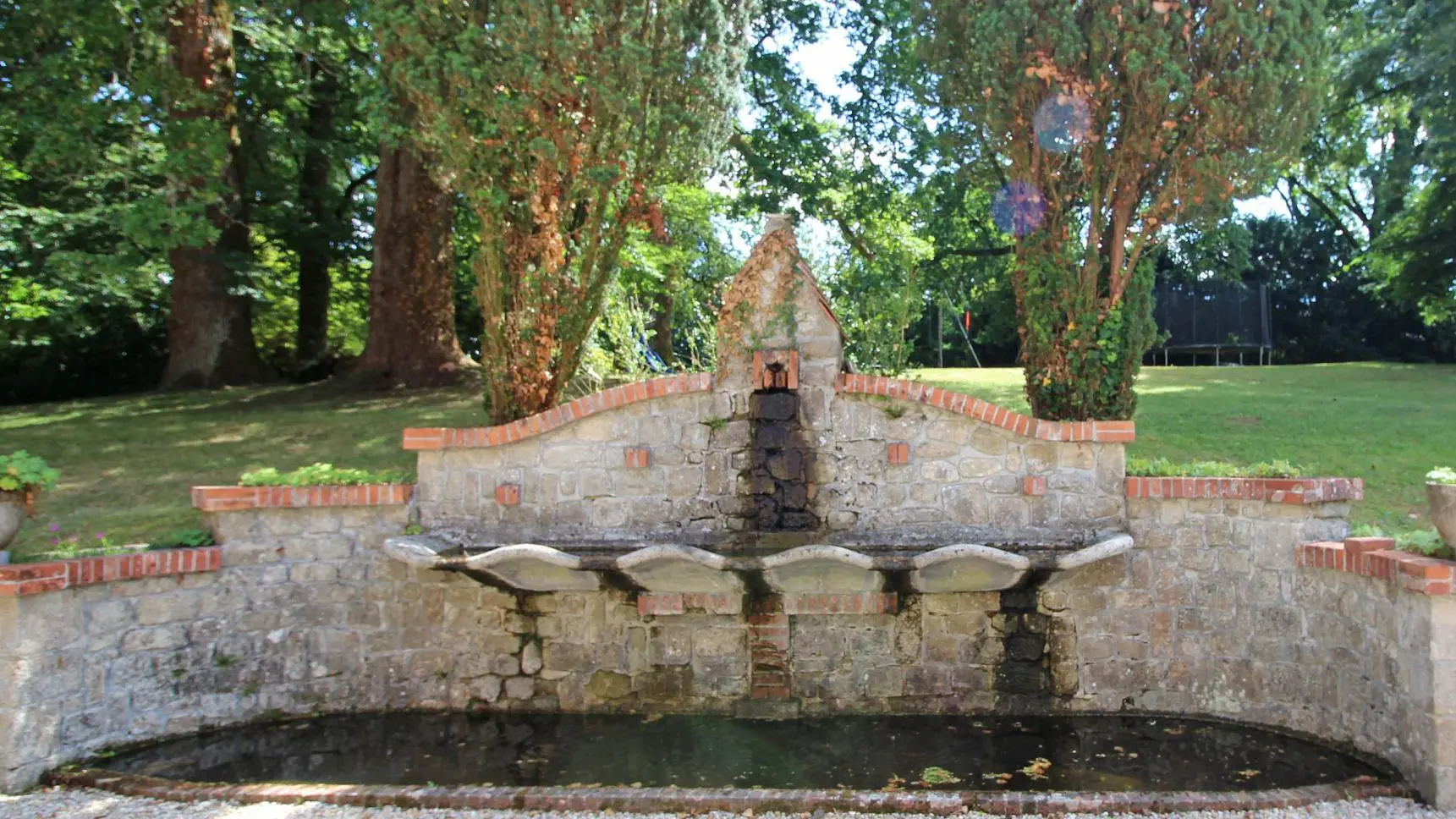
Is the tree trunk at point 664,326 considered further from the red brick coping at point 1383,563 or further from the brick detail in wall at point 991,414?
the red brick coping at point 1383,563

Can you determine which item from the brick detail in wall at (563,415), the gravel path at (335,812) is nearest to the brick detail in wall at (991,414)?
the brick detail in wall at (563,415)

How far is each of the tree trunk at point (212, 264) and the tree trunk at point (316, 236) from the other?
1.14 metres

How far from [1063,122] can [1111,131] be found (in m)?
0.33

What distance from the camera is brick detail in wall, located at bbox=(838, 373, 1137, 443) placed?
617 cm

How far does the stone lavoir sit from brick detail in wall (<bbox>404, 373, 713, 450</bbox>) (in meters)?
0.02

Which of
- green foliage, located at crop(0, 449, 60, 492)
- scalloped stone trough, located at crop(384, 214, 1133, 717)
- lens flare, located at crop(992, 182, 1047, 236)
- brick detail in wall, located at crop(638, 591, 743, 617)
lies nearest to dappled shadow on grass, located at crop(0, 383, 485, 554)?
green foliage, located at crop(0, 449, 60, 492)

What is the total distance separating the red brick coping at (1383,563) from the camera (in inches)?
175

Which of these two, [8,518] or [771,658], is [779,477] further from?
[8,518]

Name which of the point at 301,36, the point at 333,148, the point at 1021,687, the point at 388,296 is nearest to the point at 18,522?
the point at 1021,687

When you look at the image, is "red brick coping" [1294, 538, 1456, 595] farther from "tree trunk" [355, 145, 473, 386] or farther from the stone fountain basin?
"tree trunk" [355, 145, 473, 386]

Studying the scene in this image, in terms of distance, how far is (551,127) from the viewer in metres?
6.63

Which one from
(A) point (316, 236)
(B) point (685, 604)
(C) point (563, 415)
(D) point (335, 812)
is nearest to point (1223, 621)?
(B) point (685, 604)

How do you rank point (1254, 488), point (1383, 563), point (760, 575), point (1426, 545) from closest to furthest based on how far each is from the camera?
point (1426, 545)
point (1383, 563)
point (760, 575)
point (1254, 488)

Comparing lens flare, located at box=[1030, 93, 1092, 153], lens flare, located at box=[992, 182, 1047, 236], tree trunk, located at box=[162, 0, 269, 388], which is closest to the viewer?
lens flare, located at box=[1030, 93, 1092, 153]
